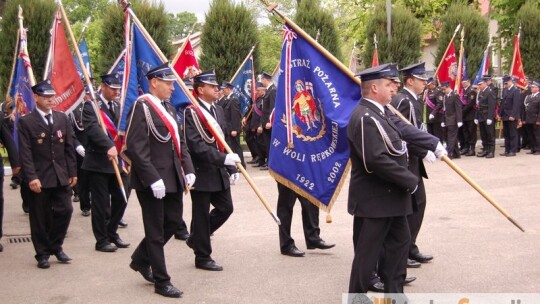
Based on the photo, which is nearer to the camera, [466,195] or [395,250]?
[395,250]

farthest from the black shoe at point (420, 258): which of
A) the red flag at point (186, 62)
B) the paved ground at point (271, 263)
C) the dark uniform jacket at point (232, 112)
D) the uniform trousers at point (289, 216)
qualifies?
the dark uniform jacket at point (232, 112)

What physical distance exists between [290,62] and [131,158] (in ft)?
6.26

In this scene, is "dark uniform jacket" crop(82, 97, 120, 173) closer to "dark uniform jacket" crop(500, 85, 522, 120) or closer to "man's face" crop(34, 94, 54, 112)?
"man's face" crop(34, 94, 54, 112)

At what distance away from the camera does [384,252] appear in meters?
5.50

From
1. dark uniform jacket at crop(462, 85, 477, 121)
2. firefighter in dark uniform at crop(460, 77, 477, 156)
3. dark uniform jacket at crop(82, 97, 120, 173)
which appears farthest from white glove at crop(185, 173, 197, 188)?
dark uniform jacket at crop(462, 85, 477, 121)

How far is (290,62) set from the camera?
7023 millimetres

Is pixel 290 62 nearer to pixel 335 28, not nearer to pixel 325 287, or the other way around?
pixel 325 287

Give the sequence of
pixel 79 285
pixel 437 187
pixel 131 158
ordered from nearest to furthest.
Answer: pixel 131 158 → pixel 79 285 → pixel 437 187

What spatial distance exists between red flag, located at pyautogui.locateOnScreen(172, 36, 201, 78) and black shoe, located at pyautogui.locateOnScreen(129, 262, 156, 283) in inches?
153

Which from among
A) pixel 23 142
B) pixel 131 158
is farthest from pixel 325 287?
pixel 23 142

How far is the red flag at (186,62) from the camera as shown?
32.2ft

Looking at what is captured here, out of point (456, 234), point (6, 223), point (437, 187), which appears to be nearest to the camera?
point (456, 234)

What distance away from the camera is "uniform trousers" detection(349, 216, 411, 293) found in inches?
208

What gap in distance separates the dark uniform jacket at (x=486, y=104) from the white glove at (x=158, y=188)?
13.5 meters
